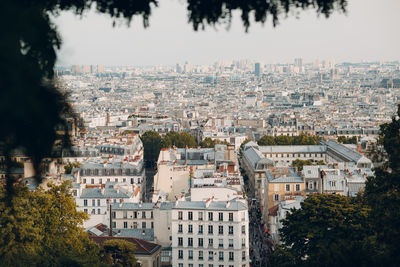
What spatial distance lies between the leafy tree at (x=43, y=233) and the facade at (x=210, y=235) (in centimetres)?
623

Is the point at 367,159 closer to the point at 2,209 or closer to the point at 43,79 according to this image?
the point at 2,209

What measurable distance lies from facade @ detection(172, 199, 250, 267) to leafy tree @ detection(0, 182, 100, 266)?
623 centimetres

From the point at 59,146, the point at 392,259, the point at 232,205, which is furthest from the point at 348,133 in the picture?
the point at 59,146

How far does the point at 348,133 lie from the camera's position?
73.6 metres

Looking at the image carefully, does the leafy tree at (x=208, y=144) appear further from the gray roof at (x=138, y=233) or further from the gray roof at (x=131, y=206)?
the gray roof at (x=138, y=233)

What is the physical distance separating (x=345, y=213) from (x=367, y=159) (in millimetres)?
25644

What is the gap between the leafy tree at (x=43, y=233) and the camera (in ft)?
58.4

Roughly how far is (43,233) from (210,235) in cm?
875

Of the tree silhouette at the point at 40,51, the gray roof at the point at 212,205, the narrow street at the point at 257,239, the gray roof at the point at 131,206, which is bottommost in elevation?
the narrow street at the point at 257,239

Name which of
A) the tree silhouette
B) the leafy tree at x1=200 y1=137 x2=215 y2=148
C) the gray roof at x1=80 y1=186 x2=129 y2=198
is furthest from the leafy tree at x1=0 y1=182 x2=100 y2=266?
the leafy tree at x1=200 y1=137 x2=215 y2=148

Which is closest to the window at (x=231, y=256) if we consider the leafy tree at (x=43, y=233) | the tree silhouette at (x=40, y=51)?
the leafy tree at (x=43, y=233)

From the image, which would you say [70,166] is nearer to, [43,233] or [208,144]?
[208,144]

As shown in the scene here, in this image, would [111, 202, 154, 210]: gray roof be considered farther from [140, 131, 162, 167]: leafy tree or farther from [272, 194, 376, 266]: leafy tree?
[140, 131, 162, 167]: leafy tree

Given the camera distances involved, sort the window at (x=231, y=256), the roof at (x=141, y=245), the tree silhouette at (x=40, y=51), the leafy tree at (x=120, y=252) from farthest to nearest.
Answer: the roof at (x=141, y=245) < the window at (x=231, y=256) < the leafy tree at (x=120, y=252) < the tree silhouette at (x=40, y=51)
